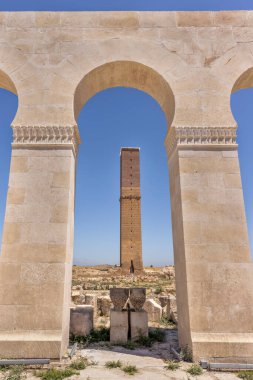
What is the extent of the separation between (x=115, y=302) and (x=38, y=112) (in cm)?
561

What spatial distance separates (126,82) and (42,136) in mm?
3147

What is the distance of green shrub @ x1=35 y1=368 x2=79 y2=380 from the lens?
4891mm

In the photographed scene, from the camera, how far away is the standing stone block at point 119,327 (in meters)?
7.71

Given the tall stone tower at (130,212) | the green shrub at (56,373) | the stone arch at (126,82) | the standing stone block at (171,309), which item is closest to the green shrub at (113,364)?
the green shrub at (56,373)

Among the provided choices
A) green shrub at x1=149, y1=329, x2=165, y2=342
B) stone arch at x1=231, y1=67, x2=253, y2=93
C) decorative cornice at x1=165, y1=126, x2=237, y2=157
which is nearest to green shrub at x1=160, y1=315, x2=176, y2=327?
green shrub at x1=149, y1=329, x2=165, y2=342

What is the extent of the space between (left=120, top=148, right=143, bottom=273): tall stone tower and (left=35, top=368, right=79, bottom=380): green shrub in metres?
33.6

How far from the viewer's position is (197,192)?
267 inches

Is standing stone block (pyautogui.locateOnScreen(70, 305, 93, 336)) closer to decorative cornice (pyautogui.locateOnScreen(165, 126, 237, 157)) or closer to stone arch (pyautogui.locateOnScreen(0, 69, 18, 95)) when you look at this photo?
decorative cornice (pyautogui.locateOnScreen(165, 126, 237, 157))

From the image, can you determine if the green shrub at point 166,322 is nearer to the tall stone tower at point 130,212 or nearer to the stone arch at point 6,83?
the stone arch at point 6,83

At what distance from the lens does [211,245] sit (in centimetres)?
642

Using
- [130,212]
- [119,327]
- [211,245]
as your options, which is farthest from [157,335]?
[130,212]

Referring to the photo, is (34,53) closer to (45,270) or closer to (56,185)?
(56,185)

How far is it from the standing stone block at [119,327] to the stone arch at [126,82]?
554 centimetres

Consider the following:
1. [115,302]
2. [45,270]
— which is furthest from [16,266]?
[115,302]
